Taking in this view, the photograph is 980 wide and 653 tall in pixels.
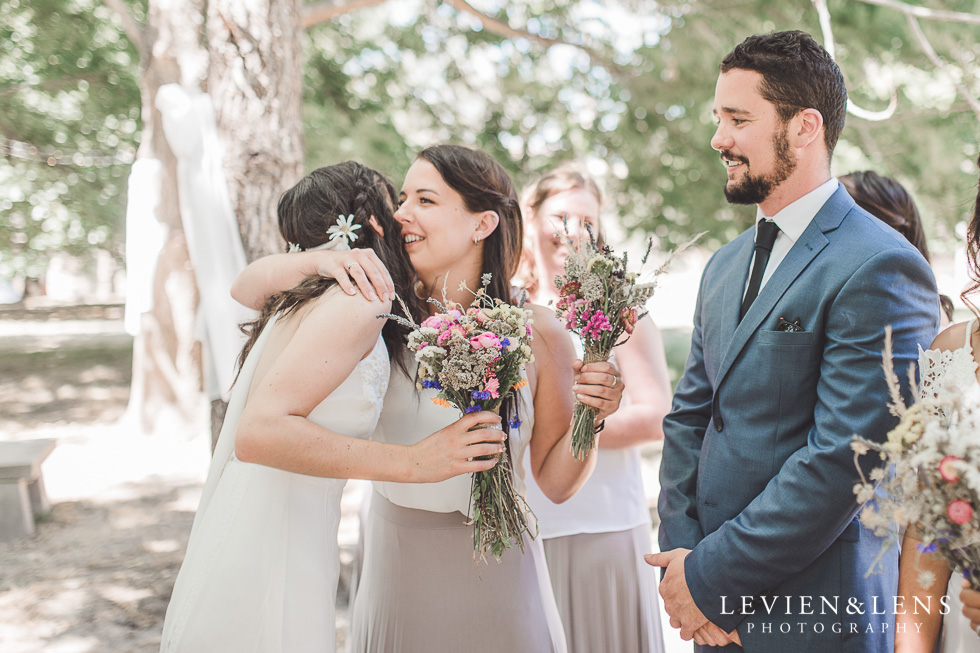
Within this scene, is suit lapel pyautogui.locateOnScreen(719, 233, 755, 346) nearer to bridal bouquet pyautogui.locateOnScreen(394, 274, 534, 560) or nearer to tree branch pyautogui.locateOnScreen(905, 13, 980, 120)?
bridal bouquet pyautogui.locateOnScreen(394, 274, 534, 560)

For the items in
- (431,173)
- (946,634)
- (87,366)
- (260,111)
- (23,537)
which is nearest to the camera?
(946,634)

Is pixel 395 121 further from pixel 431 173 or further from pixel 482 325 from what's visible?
pixel 482 325

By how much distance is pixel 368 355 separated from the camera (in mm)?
2383

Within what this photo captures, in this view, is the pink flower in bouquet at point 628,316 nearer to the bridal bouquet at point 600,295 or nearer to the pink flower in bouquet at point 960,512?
the bridal bouquet at point 600,295

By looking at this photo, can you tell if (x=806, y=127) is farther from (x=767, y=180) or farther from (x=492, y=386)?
(x=492, y=386)

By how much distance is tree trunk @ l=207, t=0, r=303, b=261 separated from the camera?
412cm

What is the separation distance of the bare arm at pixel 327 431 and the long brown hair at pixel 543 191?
1.66m

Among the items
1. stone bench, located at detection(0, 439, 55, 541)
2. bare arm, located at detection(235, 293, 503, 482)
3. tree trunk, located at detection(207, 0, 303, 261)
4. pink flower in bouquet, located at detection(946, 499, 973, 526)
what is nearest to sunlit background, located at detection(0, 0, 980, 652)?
tree trunk, located at detection(207, 0, 303, 261)

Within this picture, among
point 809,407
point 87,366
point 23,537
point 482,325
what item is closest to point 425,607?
point 482,325

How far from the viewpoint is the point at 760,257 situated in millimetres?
2389

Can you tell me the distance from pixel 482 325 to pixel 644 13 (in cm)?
909

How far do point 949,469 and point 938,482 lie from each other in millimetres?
73

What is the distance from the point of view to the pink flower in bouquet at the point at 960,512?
4.55 feet

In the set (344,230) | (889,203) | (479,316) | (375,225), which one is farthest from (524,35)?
(479,316)
